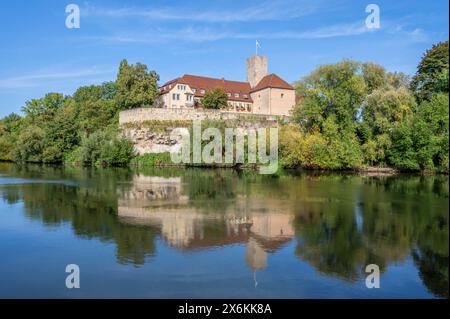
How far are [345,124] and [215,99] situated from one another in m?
23.2

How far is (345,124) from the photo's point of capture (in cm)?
4928

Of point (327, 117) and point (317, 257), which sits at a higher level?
point (327, 117)

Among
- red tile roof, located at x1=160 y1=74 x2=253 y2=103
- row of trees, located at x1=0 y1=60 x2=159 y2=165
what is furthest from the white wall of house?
row of trees, located at x1=0 y1=60 x2=159 y2=165

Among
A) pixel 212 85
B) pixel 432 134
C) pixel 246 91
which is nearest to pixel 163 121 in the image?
pixel 212 85

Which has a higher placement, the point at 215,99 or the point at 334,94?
the point at 215,99

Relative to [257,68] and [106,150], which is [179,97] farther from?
[257,68]

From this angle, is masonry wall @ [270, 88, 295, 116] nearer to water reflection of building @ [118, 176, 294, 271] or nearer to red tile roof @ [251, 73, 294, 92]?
red tile roof @ [251, 73, 294, 92]

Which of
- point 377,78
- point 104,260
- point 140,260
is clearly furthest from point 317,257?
point 377,78

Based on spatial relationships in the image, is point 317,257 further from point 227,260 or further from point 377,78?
point 377,78

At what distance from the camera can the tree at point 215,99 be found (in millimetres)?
65375

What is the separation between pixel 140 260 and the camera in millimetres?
12234

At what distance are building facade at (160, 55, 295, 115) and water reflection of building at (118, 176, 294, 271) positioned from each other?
4415 cm
